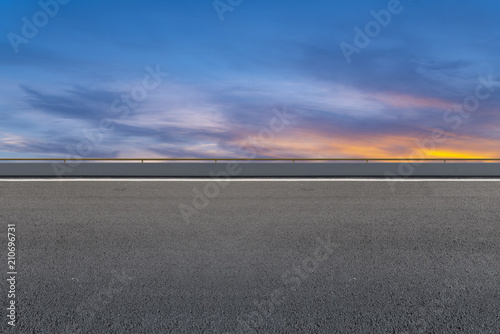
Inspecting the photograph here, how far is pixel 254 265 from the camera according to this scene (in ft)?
15.8

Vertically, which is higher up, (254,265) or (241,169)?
(241,169)

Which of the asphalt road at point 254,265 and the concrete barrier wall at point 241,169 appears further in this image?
the concrete barrier wall at point 241,169

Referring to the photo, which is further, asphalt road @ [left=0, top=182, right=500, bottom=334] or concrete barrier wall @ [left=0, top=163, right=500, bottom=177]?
concrete barrier wall @ [left=0, top=163, right=500, bottom=177]

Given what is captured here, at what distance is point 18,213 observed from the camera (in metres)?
7.81

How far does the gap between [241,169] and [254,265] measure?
10042mm

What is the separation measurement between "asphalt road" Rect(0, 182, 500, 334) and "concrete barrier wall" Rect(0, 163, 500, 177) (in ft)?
18.5

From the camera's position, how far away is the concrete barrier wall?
14.9 m

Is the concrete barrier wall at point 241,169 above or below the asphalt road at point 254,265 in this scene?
above

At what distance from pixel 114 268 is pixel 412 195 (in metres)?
7.89

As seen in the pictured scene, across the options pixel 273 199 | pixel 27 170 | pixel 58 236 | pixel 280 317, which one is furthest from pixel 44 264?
pixel 27 170

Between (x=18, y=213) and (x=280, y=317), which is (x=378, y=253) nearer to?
(x=280, y=317)

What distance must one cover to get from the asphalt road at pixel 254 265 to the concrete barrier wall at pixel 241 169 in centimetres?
564

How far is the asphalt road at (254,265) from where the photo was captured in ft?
11.4

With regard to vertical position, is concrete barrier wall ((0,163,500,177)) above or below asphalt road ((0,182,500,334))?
above
